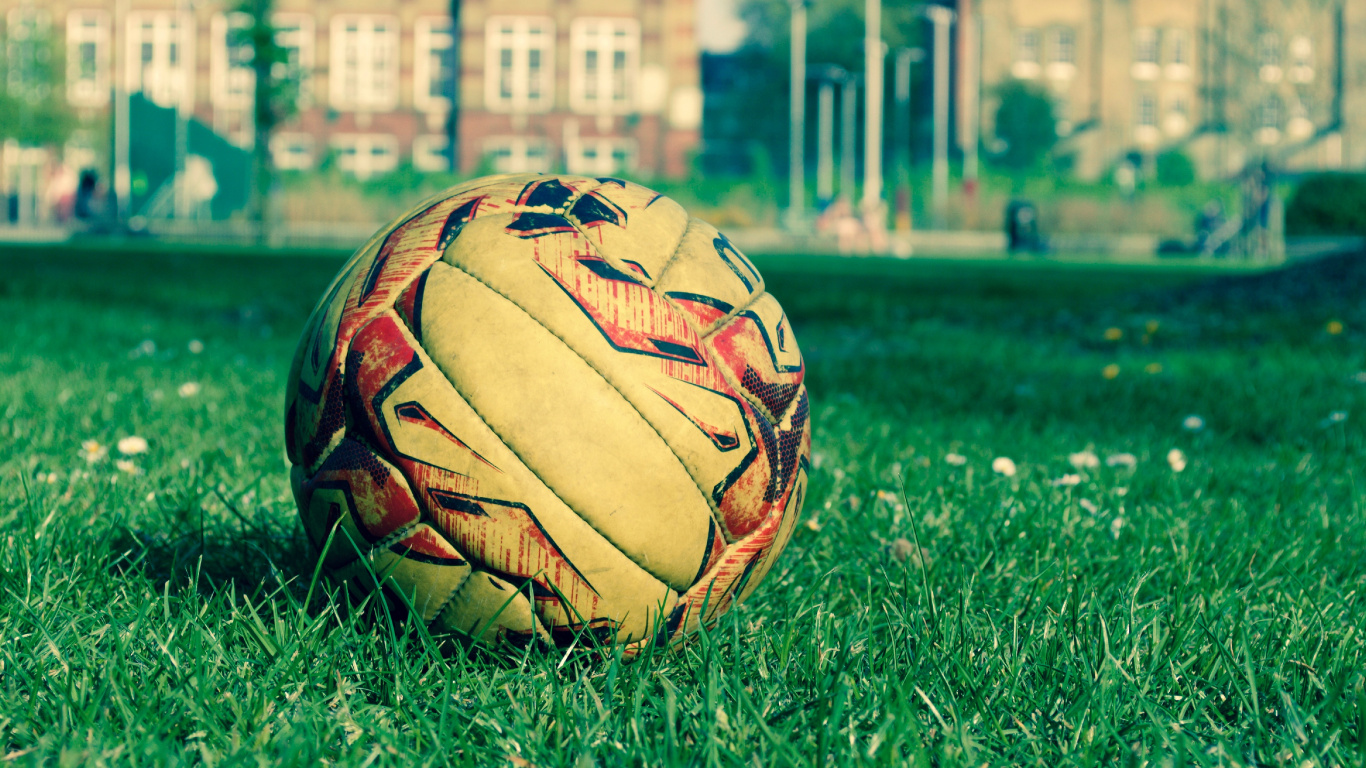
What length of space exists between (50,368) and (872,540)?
4.64 m

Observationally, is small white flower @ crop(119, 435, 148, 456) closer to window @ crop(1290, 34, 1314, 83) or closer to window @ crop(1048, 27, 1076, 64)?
window @ crop(1290, 34, 1314, 83)

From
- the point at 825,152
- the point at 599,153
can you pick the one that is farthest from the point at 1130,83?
the point at 599,153

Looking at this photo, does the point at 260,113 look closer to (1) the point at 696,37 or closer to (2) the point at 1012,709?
(1) the point at 696,37

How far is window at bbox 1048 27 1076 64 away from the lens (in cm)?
5766

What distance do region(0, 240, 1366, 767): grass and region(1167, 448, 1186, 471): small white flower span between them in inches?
1.6

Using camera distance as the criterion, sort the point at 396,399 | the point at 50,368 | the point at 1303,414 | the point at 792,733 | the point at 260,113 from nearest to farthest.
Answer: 1. the point at 792,733
2. the point at 396,399
3. the point at 1303,414
4. the point at 50,368
5. the point at 260,113

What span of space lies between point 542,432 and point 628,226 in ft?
1.67

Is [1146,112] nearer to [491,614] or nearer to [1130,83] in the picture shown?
[1130,83]

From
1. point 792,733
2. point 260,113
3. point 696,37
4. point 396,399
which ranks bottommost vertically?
point 792,733

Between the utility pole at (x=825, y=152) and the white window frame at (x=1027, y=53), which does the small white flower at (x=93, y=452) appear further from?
the white window frame at (x=1027, y=53)

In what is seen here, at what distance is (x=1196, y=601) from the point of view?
2.52 meters

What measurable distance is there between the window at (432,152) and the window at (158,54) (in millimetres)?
10752

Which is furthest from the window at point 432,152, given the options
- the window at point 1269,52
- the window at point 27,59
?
the window at point 1269,52

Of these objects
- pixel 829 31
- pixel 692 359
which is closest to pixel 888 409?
pixel 692 359
